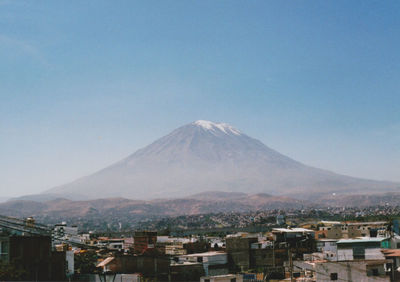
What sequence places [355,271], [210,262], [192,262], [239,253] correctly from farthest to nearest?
[239,253], [210,262], [192,262], [355,271]

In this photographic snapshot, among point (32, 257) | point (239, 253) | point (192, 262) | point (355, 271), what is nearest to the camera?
point (355, 271)

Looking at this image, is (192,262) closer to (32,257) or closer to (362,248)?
(32,257)

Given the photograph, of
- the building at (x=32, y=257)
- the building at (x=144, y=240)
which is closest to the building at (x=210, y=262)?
the building at (x=144, y=240)

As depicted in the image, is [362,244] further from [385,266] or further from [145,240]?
[145,240]

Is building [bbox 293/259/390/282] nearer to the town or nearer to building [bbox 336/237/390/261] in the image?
the town

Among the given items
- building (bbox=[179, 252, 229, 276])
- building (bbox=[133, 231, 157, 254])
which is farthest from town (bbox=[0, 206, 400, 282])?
building (bbox=[133, 231, 157, 254])

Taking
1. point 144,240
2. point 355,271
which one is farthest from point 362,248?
point 144,240

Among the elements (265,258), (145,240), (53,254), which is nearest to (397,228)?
(265,258)

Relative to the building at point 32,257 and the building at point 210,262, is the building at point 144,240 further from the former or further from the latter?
the building at point 32,257

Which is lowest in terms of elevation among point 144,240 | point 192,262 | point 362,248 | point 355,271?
point 192,262

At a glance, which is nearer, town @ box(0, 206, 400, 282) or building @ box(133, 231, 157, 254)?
town @ box(0, 206, 400, 282)

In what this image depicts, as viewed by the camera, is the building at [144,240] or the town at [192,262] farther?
the building at [144,240]
